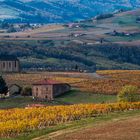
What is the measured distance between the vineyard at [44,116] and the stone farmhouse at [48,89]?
33.8 meters

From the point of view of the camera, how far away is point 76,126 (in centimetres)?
7269

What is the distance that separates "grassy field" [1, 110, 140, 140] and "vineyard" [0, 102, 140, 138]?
2647 millimetres

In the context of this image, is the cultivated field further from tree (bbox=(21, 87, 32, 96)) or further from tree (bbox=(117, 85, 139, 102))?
tree (bbox=(21, 87, 32, 96))

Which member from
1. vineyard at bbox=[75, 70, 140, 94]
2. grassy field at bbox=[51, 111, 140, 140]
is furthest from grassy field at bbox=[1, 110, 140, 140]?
vineyard at bbox=[75, 70, 140, 94]

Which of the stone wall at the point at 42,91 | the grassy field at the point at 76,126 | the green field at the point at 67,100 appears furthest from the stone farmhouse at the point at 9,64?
the grassy field at the point at 76,126

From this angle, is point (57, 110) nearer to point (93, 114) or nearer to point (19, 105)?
point (93, 114)

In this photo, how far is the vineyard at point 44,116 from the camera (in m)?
72.8

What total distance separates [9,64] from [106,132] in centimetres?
11715

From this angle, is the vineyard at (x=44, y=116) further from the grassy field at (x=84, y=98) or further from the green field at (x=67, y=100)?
the grassy field at (x=84, y=98)

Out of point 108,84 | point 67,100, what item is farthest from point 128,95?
point 108,84

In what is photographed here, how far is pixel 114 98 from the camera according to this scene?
381 feet

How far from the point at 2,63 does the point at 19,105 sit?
71.4m

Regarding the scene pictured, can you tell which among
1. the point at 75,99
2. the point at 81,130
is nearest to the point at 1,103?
the point at 75,99

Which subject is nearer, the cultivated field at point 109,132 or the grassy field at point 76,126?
the cultivated field at point 109,132
